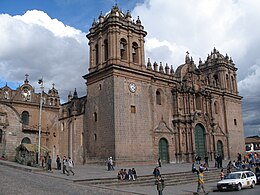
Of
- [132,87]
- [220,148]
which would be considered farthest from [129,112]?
[220,148]

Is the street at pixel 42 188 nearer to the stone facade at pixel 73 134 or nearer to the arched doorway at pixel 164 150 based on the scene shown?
the stone facade at pixel 73 134

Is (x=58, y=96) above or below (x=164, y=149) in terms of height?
above

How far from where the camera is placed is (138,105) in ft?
103

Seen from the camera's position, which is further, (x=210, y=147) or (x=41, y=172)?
(x=210, y=147)

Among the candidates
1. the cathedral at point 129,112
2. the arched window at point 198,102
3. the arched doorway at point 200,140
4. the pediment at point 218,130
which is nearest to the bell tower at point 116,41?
the cathedral at point 129,112

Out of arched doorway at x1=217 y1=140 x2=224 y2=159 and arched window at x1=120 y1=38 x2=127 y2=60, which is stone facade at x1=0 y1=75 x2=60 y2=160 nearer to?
arched window at x1=120 y1=38 x2=127 y2=60

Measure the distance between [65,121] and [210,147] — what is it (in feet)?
65.3

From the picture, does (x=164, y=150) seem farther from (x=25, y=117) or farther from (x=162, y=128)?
(x=25, y=117)

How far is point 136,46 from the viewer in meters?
33.9

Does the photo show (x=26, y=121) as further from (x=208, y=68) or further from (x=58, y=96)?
(x=208, y=68)

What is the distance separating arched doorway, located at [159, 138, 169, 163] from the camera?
33.5 metres

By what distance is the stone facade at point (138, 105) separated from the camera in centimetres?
2986

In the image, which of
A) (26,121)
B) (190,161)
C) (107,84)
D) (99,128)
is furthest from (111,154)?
(26,121)

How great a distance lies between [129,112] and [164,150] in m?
7.19
